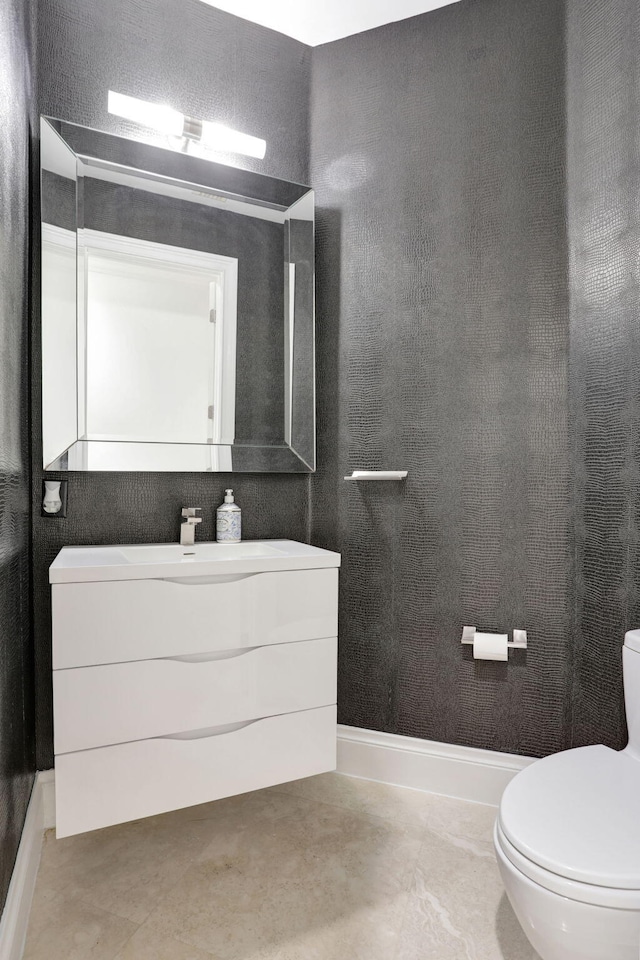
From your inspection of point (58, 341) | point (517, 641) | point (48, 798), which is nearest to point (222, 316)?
point (58, 341)

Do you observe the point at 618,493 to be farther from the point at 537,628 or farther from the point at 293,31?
the point at 293,31

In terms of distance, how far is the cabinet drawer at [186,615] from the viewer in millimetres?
1410

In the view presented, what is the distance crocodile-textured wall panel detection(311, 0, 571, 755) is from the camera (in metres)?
1.81

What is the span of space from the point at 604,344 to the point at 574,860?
129cm

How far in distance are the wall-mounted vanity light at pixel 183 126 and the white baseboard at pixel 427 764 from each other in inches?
80.4

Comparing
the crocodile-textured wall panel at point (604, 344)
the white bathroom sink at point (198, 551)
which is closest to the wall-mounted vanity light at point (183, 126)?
the crocodile-textured wall panel at point (604, 344)

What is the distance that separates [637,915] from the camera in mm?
976

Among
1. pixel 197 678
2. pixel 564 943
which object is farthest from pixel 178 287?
pixel 564 943

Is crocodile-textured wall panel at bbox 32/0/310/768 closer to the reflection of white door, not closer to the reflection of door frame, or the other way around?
the reflection of white door

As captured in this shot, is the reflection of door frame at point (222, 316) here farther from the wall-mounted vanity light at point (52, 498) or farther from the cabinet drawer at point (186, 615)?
the cabinet drawer at point (186, 615)

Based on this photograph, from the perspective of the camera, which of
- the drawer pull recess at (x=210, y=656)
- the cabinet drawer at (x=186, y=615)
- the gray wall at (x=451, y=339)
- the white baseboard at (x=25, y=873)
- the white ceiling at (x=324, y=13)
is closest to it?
the white baseboard at (x=25, y=873)

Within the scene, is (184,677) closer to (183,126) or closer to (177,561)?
(177,561)

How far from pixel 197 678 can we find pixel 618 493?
4.12 feet

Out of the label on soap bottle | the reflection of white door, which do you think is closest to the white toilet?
the label on soap bottle
